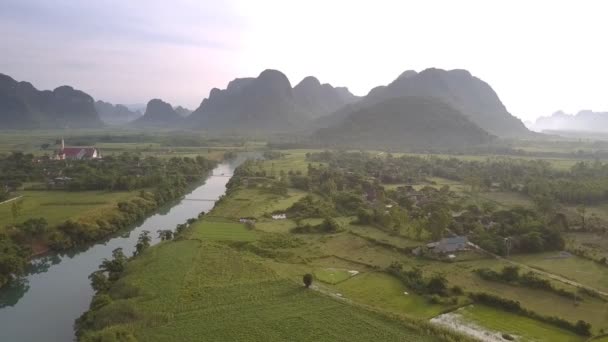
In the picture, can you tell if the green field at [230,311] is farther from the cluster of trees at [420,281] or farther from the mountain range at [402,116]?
the mountain range at [402,116]

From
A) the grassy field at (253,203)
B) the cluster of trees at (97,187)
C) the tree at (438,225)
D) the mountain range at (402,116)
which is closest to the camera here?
the cluster of trees at (97,187)

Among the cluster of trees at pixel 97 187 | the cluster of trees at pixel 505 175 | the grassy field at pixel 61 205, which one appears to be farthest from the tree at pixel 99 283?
the cluster of trees at pixel 505 175

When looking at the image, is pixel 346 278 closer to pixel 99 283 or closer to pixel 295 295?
pixel 295 295

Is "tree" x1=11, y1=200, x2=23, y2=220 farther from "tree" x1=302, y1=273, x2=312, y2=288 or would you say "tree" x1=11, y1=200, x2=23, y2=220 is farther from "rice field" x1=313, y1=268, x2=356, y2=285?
"tree" x1=302, y1=273, x2=312, y2=288

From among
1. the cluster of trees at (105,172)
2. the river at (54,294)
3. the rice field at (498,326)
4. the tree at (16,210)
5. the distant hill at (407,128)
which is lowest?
the river at (54,294)

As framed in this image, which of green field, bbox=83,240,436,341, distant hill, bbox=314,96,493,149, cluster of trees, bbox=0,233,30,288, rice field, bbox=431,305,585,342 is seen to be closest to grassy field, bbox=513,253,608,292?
rice field, bbox=431,305,585,342

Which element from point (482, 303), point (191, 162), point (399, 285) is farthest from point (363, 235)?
point (191, 162)

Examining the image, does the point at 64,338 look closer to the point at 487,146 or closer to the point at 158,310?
the point at 158,310
